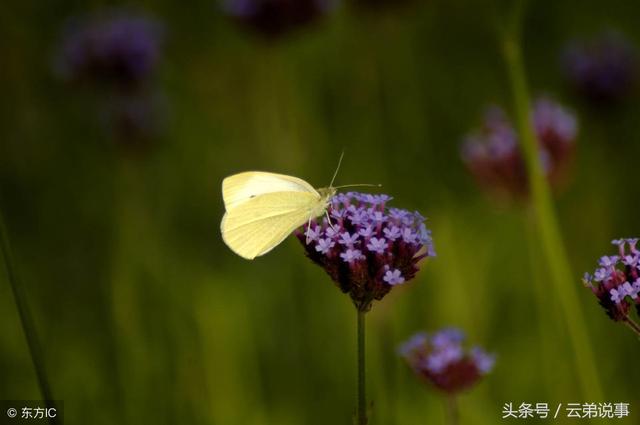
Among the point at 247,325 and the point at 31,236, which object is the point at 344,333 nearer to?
the point at 247,325

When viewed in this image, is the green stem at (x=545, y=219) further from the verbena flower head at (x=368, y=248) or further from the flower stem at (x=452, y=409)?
the verbena flower head at (x=368, y=248)

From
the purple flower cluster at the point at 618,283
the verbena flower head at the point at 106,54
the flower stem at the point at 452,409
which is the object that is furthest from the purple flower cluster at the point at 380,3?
the purple flower cluster at the point at 618,283

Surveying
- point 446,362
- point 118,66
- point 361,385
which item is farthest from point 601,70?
point 361,385

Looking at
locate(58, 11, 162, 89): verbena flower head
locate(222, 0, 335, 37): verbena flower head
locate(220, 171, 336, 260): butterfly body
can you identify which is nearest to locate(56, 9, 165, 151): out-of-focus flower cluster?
locate(58, 11, 162, 89): verbena flower head

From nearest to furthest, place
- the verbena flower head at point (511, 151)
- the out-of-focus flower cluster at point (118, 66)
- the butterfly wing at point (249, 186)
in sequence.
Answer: the butterfly wing at point (249, 186), the verbena flower head at point (511, 151), the out-of-focus flower cluster at point (118, 66)

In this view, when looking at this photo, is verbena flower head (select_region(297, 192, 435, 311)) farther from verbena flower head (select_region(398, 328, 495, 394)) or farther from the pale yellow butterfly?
verbena flower head (select_region(398, 328, 495, 394))

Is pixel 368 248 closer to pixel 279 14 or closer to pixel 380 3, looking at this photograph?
pixel 279 14
